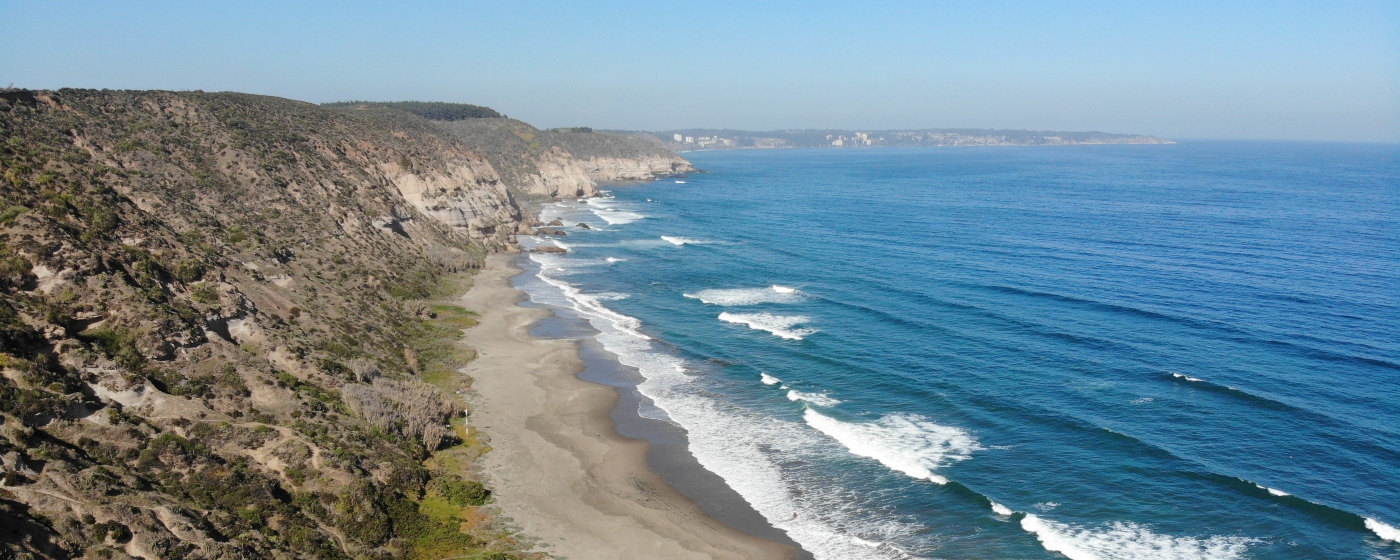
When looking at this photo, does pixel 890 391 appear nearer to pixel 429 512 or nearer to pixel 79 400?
pixel 429 512

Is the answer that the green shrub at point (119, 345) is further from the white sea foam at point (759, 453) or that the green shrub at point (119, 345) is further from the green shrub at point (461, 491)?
the white sea foam at point (759, 453)

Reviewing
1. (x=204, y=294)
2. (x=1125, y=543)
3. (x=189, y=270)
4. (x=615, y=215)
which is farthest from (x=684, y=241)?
(x=1125, y=543)

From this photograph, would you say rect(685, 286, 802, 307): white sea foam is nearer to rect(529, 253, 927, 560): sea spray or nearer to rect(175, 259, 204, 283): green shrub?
rect(529, 253, 927, 560): sea spray

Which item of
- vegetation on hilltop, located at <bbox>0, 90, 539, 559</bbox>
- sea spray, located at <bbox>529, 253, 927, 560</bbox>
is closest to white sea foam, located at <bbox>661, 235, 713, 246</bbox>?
vegetation on hilltop, located at <bbox>0, 90, 539, 559</bbox>

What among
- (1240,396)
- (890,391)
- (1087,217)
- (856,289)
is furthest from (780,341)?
(1087,217)

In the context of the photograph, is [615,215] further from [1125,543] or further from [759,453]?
[1125,543]

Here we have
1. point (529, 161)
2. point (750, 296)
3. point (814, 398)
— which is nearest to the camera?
point (814, 398)

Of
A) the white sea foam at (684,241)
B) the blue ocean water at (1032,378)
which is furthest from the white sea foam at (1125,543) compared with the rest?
the white sea foam at (684,241)
